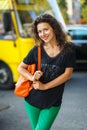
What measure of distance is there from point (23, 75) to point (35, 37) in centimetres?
38

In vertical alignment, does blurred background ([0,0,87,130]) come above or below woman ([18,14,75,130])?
below

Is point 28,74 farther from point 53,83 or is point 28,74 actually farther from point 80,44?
point 80,44

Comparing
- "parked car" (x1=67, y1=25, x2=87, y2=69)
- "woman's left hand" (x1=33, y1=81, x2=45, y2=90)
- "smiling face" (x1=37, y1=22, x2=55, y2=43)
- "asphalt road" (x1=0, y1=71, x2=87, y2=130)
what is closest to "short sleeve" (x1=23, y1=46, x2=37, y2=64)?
"smiling face" (x1=37, y1=22, x2=55, y2=43)

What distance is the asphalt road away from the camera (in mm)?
6765

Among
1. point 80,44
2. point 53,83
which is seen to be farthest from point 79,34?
point 53,83

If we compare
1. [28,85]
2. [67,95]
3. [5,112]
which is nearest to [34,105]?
[28,85]

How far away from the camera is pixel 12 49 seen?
396 inches

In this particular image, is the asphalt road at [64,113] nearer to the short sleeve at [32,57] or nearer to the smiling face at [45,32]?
the short sleeve at [32,57]

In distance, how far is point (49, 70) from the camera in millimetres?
3805

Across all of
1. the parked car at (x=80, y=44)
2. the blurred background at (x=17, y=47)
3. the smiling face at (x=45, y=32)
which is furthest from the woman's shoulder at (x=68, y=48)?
the parked car at (x=80, y=44)

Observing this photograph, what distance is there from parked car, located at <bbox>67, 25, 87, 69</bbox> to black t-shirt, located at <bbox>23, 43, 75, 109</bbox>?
31.7 feet

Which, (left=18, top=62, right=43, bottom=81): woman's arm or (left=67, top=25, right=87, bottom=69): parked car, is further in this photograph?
(left=67, top=25, right=87, bottom=69): parked car

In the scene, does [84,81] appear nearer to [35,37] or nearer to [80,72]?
[80,72]

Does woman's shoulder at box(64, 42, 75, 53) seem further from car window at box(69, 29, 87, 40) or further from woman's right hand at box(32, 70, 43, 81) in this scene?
car window at box(69, 29, 87, 40)
